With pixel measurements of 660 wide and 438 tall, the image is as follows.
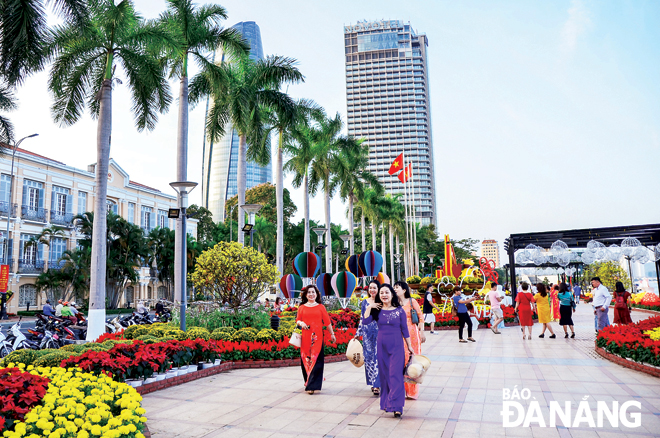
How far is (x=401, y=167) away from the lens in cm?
4391

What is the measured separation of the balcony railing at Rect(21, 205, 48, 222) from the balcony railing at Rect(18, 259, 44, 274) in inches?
106

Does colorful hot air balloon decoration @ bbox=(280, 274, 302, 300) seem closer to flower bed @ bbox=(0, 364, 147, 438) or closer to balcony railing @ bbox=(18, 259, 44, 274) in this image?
flower bed @ bbox=(0, 364, 147, 438)

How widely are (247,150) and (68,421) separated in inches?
845

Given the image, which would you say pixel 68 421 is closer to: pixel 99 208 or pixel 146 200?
pixel 99 208

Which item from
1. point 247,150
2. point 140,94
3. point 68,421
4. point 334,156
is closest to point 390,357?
point 68,421

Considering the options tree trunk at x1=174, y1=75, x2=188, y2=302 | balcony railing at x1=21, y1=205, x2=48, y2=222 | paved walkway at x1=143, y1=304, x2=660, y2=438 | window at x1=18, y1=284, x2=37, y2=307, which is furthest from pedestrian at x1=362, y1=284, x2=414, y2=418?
window at x1=18, y1=284, x2=37, y2=307

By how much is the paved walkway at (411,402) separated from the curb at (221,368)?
0.50ft

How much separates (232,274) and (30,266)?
24.2 m

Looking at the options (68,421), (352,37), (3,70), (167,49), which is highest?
(352,37)

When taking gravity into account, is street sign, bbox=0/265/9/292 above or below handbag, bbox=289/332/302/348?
above

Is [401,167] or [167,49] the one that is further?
[401,167]

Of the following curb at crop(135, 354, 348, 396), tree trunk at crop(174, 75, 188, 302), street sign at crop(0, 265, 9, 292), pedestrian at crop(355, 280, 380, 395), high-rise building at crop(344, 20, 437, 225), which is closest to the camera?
pedestrian at crop(355, 280, 380, 395)

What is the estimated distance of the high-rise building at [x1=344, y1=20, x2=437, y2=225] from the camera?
127 metres

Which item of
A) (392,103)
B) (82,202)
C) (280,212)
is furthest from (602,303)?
(392,103)
